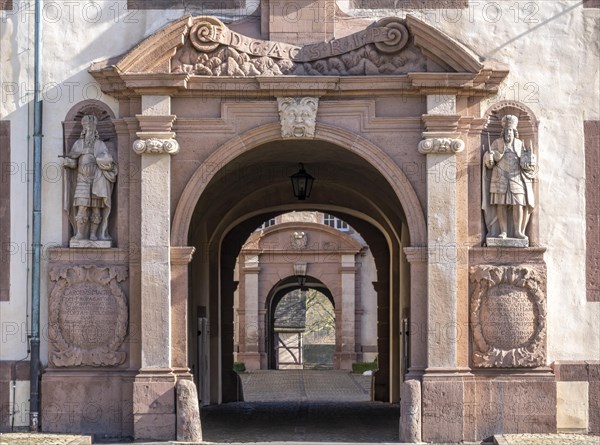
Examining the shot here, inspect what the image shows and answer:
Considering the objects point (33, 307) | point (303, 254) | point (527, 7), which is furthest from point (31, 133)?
point (303, 254)

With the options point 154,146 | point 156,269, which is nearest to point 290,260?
point 156,269

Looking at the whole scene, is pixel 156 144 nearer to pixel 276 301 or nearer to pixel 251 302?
pixel 251 302

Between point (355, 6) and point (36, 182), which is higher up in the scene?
point (355, 6)

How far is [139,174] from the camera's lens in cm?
1570

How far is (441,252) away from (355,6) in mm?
3053

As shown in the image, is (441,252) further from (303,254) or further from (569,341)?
(303,254)

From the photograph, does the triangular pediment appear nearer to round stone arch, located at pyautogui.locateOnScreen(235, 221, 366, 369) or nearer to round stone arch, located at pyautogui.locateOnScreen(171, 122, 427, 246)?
round stone arch, located at pyautogui.locateOnScreen(171, 122, 427, 246)

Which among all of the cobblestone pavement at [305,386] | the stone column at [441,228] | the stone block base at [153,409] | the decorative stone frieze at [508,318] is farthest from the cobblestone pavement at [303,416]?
the decorative stone frieze at [508,318]

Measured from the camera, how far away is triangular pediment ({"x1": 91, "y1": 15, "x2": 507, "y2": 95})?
51.0 feet

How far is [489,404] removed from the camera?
1543cm

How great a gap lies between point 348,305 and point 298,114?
24309mm

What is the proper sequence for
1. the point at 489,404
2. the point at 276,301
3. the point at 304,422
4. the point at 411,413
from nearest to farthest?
the point at 411,413 < the point at 489,404 < the point at 304,422 < the point at 276,301

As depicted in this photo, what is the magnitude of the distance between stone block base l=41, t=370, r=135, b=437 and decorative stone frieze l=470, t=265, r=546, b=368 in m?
4.00

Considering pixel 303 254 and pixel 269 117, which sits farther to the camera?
pixel 303 254
